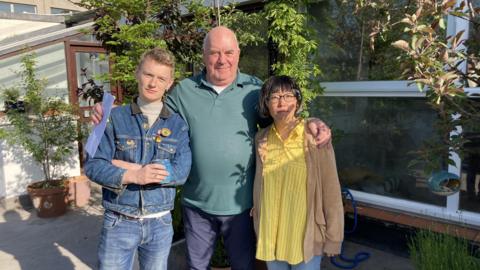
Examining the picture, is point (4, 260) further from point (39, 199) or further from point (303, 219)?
point (303, 219)

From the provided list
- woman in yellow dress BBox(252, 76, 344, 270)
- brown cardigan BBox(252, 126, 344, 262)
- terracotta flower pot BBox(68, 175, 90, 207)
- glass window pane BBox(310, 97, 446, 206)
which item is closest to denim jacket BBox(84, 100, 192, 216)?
woman in yellow dress BBox(252, 76, 344, 270)

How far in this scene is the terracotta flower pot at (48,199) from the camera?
4930 mm

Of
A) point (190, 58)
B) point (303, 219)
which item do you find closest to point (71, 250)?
point (190, 58)

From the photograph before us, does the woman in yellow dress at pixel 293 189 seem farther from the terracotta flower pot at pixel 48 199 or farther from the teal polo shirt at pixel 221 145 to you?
the terracotta flower pot at pixel 48 199

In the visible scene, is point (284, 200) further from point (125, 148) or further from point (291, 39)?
point (291, 39)

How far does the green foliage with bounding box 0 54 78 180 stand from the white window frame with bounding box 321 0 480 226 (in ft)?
11.3

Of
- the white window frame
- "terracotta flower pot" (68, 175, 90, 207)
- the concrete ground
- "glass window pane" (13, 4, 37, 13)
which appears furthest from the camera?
"glass window pane" (13, 4, 37, 13)

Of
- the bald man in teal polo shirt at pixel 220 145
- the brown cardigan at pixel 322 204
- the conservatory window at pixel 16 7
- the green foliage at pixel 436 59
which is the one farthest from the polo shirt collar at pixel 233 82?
the conservatory window at pixel 16 7

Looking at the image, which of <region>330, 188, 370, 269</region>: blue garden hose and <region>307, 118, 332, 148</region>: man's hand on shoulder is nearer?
<region>307, 118, 332, 148</region>: man's hand on shoulder

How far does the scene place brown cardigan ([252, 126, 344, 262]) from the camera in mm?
1928

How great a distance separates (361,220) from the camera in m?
3.79

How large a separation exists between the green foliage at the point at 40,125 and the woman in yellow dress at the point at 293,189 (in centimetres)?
389

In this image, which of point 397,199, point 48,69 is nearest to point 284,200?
point 397,199

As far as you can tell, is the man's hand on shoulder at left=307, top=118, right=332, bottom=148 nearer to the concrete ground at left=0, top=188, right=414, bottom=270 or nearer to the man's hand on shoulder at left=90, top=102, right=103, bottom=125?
the man's hand on shoulder at left=90, top=102, right=103, bottom=125
